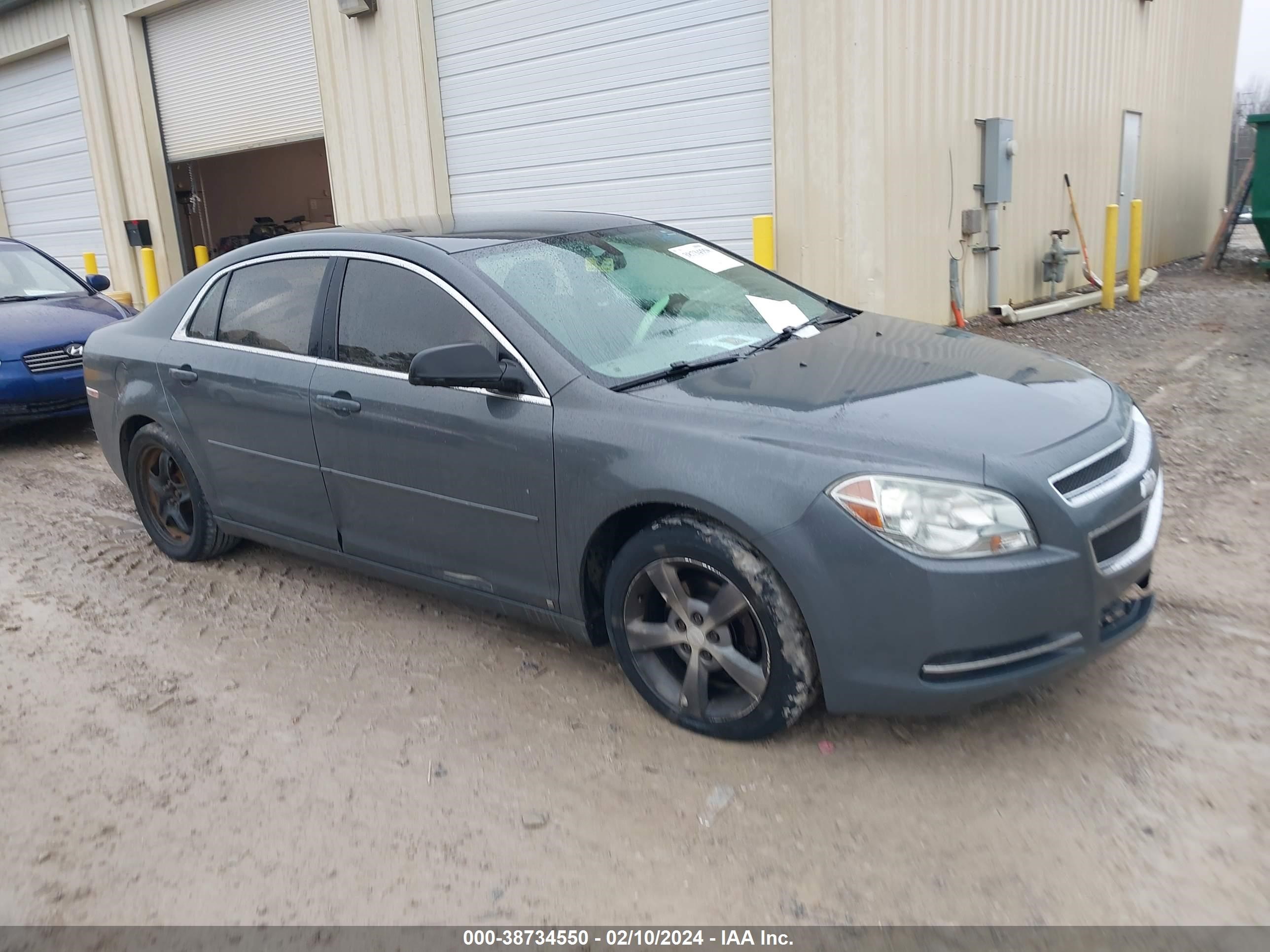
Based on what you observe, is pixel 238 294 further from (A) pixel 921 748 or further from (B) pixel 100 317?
(B) pixel 100 317

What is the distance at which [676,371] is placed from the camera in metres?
3.43

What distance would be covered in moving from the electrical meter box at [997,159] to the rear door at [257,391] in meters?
6.96

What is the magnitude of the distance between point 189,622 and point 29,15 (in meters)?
15.3

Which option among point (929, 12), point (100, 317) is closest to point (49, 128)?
point (100, 317)

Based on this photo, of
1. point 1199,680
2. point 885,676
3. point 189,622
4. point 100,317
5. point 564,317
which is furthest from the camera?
point 100,317

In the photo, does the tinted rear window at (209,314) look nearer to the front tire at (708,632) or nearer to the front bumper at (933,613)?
the front tire at (708,632)

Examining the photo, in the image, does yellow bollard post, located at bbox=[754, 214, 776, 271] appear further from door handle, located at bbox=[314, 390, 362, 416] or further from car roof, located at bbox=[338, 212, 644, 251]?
door handle, located at bbox=[314, 390, 362, 416]

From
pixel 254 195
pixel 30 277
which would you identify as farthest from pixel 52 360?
pixel 254 195

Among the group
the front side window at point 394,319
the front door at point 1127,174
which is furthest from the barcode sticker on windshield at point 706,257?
the front door at point 1127,174

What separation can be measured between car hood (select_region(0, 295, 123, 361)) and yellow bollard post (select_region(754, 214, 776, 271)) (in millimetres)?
5038

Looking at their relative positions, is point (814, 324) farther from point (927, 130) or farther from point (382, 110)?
point (382, 110)

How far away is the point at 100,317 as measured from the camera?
8023mm

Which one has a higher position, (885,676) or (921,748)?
(885,676)

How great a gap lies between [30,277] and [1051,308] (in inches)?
368
